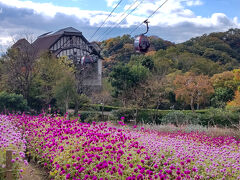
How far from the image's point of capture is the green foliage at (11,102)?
63.8 feet

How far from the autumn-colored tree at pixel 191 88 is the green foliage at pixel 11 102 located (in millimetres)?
14216

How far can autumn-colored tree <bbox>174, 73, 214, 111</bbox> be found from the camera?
26984 millimetres

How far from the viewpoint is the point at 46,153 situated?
6.85 meters

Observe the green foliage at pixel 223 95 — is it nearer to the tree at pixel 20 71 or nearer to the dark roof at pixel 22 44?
the tree at pixel 20 71

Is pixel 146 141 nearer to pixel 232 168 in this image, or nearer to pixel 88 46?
pixel 232 168

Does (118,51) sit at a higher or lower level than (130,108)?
higher

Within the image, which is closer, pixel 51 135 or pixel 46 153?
pixel 46 153

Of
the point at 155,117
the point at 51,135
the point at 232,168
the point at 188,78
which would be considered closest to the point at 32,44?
the point at 155,117

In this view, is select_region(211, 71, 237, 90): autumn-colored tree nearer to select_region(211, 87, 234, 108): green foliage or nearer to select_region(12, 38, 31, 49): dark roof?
select_region(211, 87, 234, 108): green foliage

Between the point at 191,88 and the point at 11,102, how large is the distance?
1584 centimetres

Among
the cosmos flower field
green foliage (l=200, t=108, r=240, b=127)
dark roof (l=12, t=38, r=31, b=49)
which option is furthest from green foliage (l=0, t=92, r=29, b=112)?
the cosmos flower field

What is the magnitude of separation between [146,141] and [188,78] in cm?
2135

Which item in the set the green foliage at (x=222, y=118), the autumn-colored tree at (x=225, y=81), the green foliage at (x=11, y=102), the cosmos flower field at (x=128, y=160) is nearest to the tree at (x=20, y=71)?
the green foliage at (x=11, y=102)

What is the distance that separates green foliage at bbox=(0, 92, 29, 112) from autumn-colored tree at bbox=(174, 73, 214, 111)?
46.6 ft
